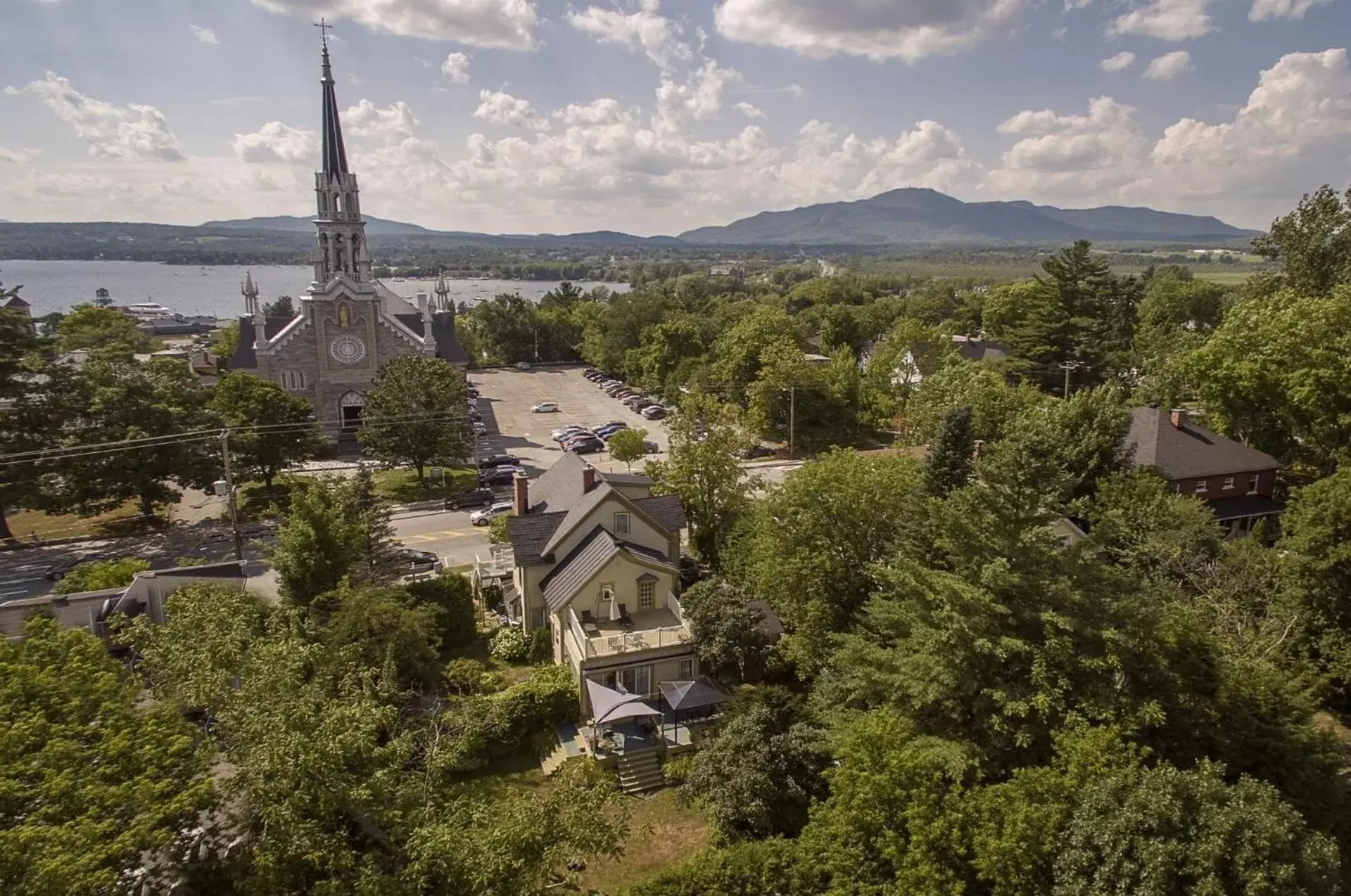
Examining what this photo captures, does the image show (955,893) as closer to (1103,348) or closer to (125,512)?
(125,512)

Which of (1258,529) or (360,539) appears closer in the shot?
(360,539)

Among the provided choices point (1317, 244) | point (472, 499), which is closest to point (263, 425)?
point (472, 499)

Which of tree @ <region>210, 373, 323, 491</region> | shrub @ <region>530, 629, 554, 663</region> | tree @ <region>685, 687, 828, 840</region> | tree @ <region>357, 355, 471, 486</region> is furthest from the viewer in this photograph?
tree @ <region>357, 355, 471, 486</region>

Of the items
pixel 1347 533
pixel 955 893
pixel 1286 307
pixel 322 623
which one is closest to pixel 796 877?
pixel 955 893

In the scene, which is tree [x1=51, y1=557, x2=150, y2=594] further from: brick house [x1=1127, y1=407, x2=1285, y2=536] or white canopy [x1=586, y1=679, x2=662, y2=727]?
brick house [x1=1127, y1=407, x2=1285, y2=536]

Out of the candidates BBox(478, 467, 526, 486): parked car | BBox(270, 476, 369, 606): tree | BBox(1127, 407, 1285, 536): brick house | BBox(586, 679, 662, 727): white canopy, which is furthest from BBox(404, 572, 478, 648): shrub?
BBox(1127, 407, 1285, 536): brick house

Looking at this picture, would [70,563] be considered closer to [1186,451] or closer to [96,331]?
[1186,451]
